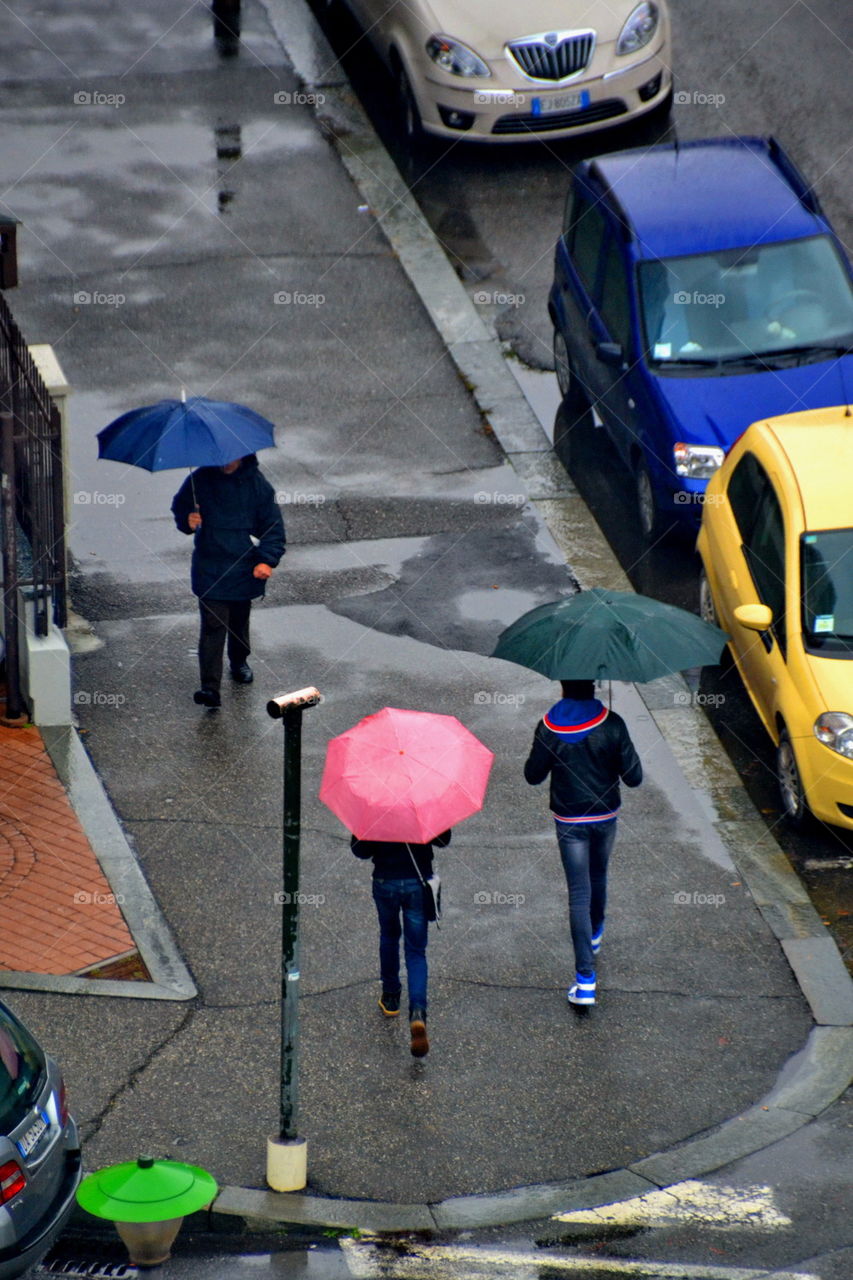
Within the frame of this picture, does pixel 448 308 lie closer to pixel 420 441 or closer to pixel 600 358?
pixel 420 441

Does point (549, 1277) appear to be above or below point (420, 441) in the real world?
above

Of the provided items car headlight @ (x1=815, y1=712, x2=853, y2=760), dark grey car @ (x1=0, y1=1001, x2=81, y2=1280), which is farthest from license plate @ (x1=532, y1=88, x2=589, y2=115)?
dark grey car @ (x1=0, y1=1001, x2=81, y2=1280)

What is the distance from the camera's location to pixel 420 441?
50.3 ft

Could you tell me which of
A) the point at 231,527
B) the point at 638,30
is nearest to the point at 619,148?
the point at 638,30

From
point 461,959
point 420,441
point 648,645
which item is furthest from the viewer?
point 420,441

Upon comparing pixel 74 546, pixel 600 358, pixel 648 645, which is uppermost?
pixel 648 645

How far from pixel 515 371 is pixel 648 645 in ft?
25.5

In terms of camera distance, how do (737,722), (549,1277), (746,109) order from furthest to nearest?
(746,109) < (737,722) < (549,1277)

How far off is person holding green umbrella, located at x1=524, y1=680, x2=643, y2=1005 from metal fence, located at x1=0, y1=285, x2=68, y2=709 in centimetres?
400

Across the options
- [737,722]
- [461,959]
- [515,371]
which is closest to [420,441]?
[515,371]

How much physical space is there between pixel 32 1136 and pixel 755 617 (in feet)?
17.9

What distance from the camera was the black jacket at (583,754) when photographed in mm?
9031

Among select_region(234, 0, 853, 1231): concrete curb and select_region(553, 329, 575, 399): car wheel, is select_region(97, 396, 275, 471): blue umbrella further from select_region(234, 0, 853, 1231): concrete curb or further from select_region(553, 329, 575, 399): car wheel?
select_region(553, 329, 575, 399): car wheel

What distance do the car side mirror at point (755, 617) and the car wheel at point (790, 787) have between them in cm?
63
